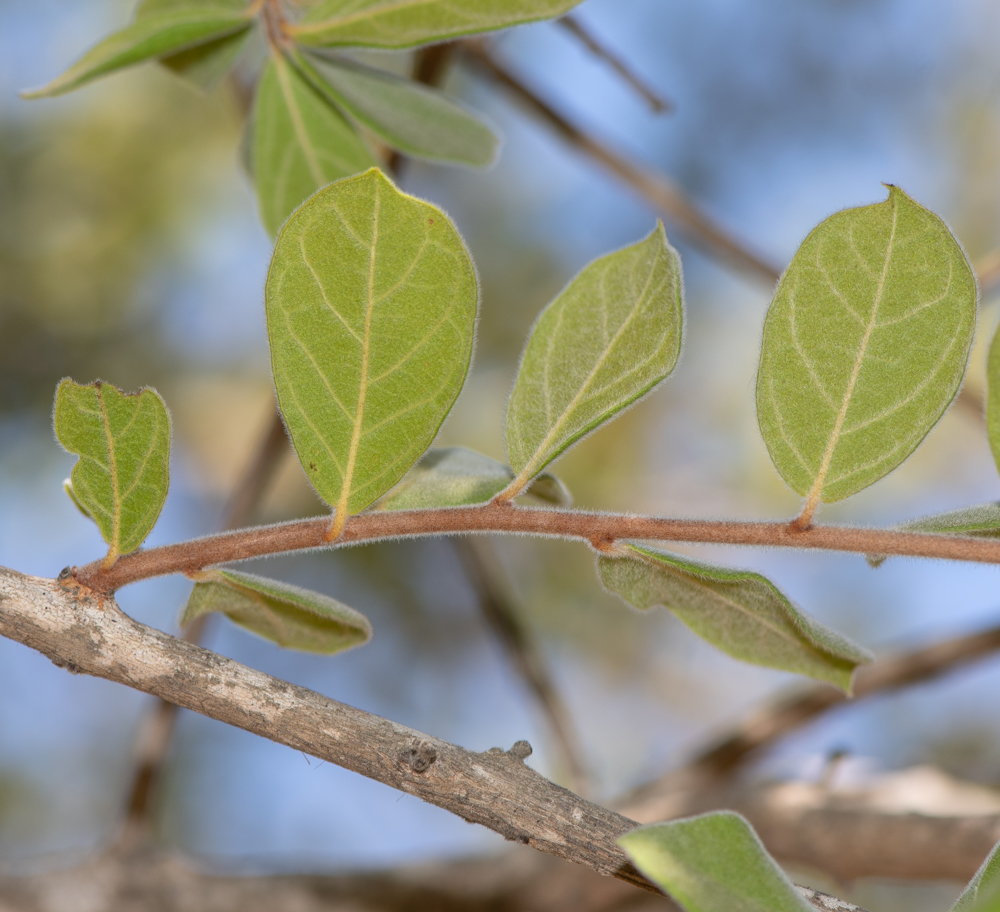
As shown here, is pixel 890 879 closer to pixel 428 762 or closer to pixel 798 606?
pixel 798 606

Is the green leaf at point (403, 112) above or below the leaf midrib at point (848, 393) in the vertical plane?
above

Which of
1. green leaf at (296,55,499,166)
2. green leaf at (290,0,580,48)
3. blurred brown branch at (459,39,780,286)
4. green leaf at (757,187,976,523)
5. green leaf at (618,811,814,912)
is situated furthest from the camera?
blurred brown branch at (459,39,780,286)

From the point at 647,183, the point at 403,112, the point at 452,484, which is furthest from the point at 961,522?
the point at 647,183

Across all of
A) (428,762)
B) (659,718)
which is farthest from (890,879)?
(659,718)

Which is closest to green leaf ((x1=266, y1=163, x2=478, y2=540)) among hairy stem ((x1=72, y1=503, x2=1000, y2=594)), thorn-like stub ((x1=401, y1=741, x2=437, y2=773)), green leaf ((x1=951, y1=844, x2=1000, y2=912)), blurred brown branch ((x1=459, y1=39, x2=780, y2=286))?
hairy stem ((x1=72, y1=503, x2=1000, y2=594))

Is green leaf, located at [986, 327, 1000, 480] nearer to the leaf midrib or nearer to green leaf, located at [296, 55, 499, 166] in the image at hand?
the leaf midrib

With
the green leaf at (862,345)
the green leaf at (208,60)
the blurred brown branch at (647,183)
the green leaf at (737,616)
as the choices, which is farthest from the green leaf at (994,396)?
the blurred brown branch at (647,183)

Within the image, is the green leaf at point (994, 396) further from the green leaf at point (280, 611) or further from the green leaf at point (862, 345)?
the green leaf at point (280, 611)
